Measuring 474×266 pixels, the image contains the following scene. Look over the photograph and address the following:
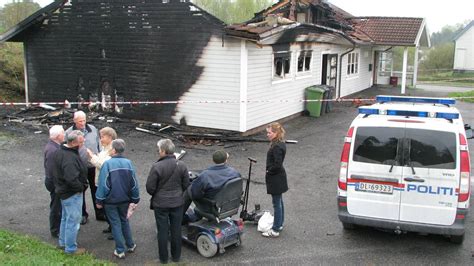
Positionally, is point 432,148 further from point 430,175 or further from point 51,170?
point 51,170

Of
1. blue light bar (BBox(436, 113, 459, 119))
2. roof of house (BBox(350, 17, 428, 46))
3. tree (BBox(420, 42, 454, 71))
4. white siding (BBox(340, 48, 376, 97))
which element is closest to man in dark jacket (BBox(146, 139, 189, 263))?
blue light bar (BBox(436, 113, 459, 119))

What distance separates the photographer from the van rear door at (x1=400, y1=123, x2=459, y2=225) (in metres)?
6.10

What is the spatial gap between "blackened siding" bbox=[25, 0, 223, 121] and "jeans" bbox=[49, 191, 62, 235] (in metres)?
8.28

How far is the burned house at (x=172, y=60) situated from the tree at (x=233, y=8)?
23.0 meters

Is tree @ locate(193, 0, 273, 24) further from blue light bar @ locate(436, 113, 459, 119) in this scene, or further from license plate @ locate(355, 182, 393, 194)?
license plate @ locate(355, 182, 393, 194)

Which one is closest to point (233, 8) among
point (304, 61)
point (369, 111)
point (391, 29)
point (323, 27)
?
point (391, 29)

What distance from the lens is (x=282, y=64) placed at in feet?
52.5

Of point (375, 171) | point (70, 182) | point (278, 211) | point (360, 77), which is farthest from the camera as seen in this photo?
point (360, 77)

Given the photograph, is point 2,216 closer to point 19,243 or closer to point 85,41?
point 19,243

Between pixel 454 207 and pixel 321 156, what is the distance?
20.2 ft

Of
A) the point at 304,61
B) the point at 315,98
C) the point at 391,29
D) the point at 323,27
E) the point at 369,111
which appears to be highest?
the point at 391,29

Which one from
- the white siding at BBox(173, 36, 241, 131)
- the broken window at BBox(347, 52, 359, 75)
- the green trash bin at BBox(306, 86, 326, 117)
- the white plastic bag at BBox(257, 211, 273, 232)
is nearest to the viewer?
the white plastic bag at BBox(257, 211, 273, 232)

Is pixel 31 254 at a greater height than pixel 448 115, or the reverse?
pixel 448 115

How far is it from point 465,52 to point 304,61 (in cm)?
5324
